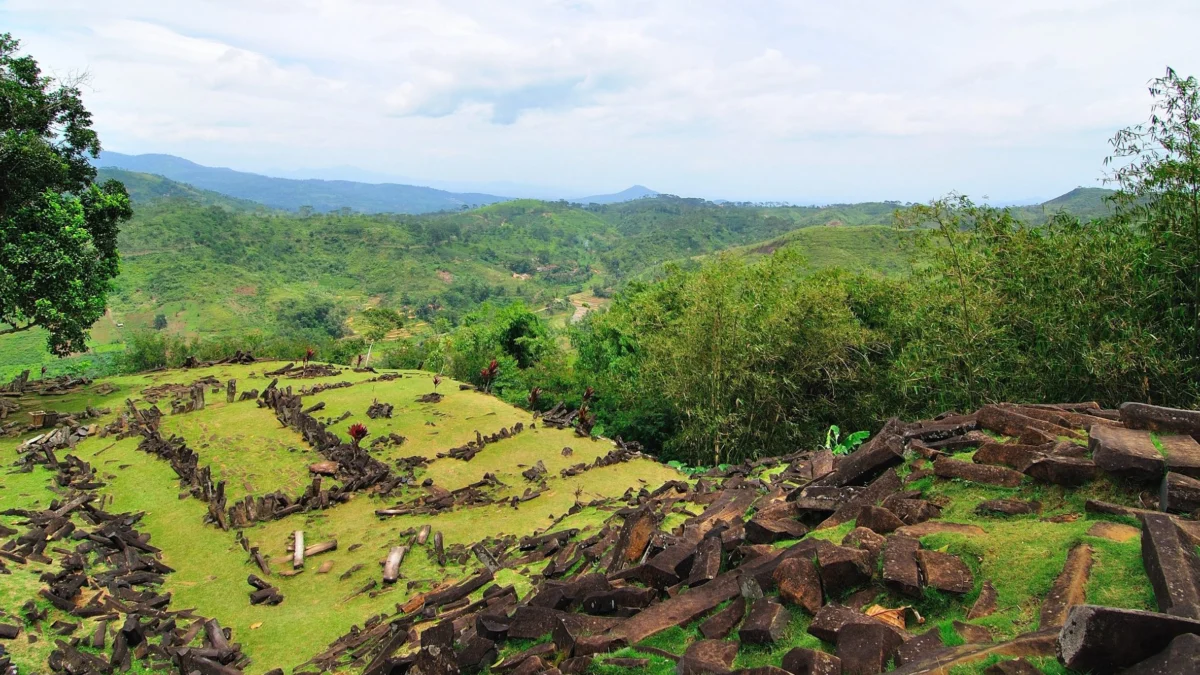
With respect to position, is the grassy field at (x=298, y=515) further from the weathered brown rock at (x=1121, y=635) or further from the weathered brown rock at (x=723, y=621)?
the weathered brown rock at (x=1121, y=635)

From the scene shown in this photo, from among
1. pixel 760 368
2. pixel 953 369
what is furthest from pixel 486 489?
pixel 953 369

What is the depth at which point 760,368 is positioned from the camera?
16016mm

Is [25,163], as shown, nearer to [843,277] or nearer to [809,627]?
[809,627]

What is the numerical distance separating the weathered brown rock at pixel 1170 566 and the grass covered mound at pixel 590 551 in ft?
0.06

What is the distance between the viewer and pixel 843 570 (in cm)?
449

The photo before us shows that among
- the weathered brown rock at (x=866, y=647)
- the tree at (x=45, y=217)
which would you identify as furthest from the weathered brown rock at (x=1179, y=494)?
the tree at (x=45, y=217)

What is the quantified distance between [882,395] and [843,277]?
5.52 meters

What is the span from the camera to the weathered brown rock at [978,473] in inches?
219

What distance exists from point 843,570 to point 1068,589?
1345 mm

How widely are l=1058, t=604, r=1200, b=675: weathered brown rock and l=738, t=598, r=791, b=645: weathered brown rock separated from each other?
5.74ft

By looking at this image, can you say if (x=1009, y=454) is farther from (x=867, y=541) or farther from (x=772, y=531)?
(x=772, y=531)

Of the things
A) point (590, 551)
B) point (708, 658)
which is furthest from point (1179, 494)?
point (590, 551)

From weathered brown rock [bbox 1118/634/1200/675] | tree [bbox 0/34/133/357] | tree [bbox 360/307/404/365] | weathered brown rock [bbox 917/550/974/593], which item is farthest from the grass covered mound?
tree [bbox 360/307/404/365]

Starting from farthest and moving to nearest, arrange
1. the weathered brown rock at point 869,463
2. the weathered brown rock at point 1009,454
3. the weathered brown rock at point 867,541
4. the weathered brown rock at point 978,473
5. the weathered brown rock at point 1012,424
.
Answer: the weathered brown rock at point 869,463, the weathered brown rock at point 1012,424, the weathered brown rock at point 1009,454, the weathered brown rock at point 978,473, the weathered brown rock at point 867,541
